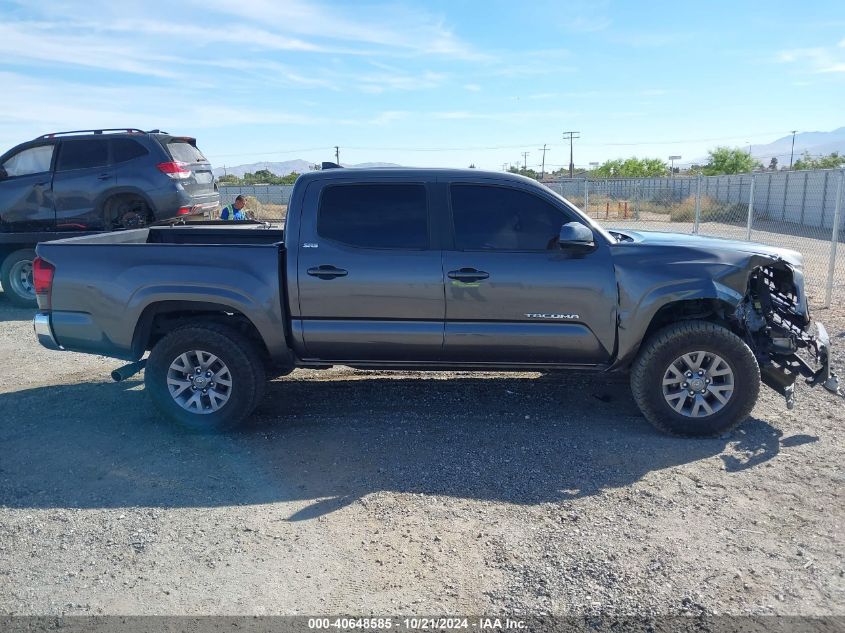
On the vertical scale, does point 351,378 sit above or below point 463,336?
below

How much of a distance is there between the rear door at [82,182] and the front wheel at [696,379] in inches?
359

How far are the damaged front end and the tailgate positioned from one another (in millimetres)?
8785

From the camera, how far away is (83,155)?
37.2ft

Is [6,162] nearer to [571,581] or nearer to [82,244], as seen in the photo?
[82,244]

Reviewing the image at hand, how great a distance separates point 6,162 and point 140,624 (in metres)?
10.6

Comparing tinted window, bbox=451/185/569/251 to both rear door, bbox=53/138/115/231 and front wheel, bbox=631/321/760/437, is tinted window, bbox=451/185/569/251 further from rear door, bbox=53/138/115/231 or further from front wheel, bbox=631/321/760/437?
rear door, bbox=53/138/115/231

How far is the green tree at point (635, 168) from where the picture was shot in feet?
189

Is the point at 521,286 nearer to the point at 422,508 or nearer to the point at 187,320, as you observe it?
the point at 422,508

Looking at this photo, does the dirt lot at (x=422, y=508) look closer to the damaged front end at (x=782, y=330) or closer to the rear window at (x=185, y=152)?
the damaged front end at (x=782, y=330)

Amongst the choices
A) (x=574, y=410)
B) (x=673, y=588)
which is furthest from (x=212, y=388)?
(x=673, y=588)

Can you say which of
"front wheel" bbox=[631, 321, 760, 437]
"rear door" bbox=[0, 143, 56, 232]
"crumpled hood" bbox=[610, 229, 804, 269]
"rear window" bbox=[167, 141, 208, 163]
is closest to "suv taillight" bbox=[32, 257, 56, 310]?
"crumpled hood" bbox=[610, 229, 804, 269]

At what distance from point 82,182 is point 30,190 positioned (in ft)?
2.93

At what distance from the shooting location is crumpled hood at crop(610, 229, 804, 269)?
5.39 metres

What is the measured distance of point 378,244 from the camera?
5543 millimetres
